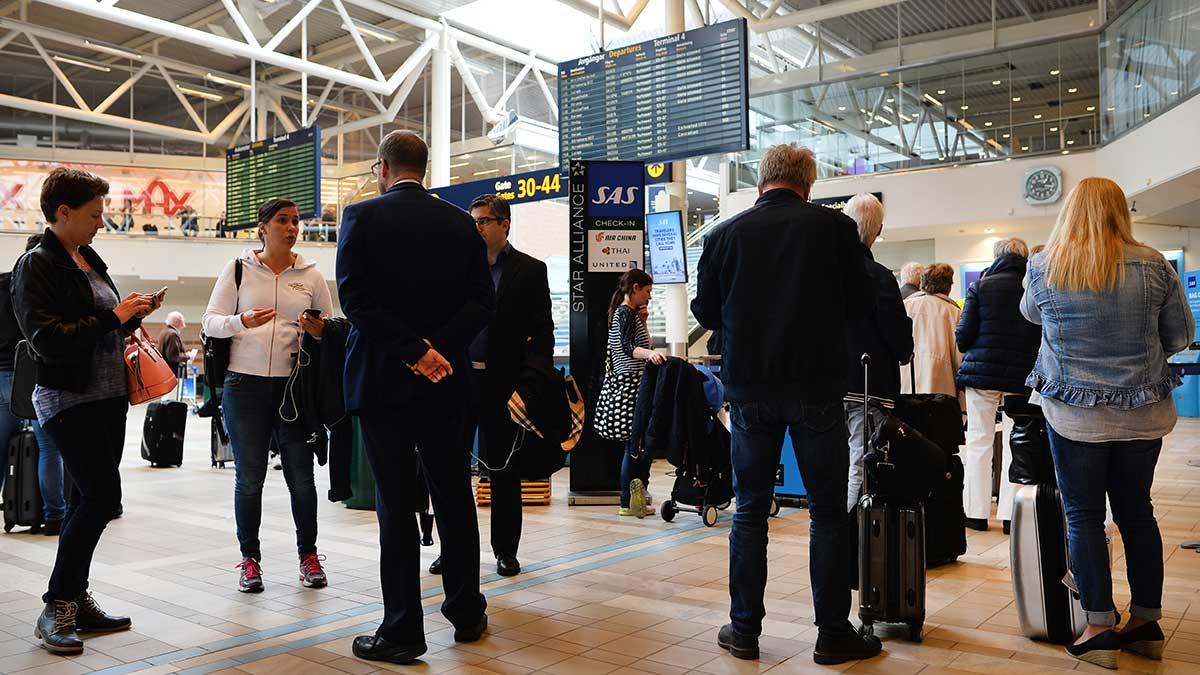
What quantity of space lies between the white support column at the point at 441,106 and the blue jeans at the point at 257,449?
1519 cm

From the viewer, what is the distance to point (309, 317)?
4.18m

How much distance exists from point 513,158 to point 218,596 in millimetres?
20172

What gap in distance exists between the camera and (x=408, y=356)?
311 centimetres

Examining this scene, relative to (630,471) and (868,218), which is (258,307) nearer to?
(868,218)

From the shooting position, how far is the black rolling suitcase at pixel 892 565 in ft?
11.3

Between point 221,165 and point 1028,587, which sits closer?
point 1028,587

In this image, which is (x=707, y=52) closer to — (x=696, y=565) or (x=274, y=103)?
(x=696, y=565)

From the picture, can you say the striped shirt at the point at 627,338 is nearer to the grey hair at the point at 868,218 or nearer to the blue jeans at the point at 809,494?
the grey hair at the point at 868,218

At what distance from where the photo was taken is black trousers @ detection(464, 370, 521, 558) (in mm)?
4430

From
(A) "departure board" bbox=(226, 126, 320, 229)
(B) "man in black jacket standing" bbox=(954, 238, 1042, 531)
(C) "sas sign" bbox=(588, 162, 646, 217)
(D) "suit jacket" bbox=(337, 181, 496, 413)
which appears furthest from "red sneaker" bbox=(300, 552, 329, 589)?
(A) "departure board" bbox=(226, 126, 320, 229)

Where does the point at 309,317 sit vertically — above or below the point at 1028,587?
above

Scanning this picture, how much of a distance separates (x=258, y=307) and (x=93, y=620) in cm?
138

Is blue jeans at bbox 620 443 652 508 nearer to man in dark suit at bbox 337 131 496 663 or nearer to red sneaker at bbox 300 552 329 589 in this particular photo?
red sneaker at bbox 300 552 329 589

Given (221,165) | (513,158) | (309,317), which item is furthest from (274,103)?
(309,317)
